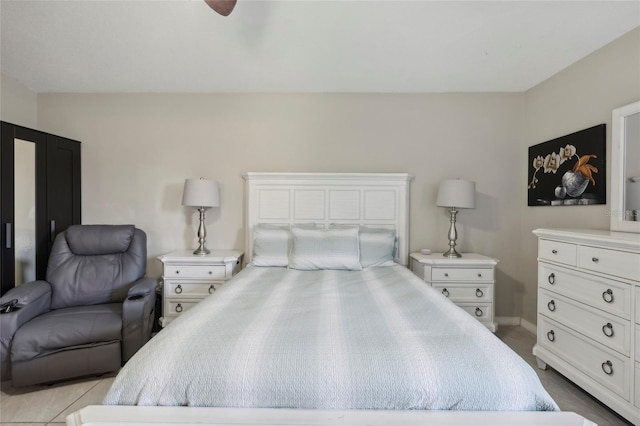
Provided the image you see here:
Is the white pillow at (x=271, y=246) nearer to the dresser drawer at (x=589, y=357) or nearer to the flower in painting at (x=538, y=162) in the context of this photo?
the dresser drawer at (x=589, y=357)

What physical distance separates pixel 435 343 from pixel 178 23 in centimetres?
235

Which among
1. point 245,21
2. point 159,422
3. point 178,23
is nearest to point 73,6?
point 178,23

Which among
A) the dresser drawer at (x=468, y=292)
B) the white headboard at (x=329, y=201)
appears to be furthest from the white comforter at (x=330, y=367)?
the white headboard at (x=329, y=201)

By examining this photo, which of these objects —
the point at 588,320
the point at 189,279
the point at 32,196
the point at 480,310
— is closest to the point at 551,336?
the point at 588,320

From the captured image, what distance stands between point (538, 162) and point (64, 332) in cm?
401

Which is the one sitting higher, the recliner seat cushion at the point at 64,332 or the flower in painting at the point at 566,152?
the flower in painting at the point at 566,152

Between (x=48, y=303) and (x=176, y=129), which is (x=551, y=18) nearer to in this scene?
(x=176, y=129)

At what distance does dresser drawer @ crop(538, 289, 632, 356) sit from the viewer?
1.61 m

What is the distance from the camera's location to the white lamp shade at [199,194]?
8.82ft

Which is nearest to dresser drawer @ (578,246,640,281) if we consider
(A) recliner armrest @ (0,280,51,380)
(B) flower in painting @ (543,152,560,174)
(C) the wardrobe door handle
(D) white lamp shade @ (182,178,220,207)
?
(B) flower in painting @ (543,152,560,174)

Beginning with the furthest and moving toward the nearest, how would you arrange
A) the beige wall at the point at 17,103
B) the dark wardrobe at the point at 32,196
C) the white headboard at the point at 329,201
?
the white headboard at the point at 329,201 < the beige wall at the point at 17,103 < the dark wardrobe at the point at 32,196

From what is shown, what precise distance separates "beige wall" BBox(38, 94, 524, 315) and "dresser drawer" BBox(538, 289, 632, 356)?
3.20 ft

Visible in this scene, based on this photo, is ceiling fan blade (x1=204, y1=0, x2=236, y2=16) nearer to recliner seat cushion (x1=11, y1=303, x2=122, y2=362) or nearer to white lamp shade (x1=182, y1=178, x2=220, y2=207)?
white lamp shade (x1=182, y1=178, x2=220, y2=207)

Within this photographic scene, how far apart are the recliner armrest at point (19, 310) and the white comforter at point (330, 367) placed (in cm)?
148
